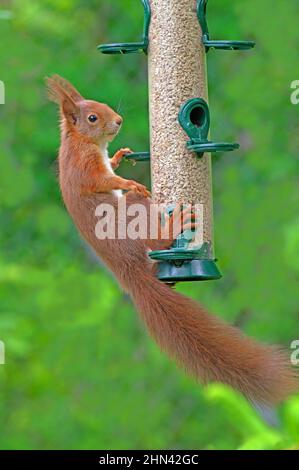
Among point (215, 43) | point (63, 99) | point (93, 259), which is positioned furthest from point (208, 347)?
point (93, 259)

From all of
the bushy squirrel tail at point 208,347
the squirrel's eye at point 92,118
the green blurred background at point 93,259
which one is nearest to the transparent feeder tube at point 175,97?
the squirrel's eye at point 92,118

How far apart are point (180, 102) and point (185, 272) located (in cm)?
69

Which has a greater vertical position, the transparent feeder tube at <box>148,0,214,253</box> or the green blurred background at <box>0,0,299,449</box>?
the green blurred background at <box>0,0,299,449</box>

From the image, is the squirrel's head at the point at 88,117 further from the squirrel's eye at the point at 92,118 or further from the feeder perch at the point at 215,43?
the feeder perch at the point at 215,43

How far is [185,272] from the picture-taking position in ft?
17.1

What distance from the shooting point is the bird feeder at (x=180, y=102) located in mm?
5383

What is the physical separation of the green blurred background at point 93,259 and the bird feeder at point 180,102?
13.3 feet

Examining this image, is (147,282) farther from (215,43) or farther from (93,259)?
(93,259)

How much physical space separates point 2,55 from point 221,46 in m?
4.52

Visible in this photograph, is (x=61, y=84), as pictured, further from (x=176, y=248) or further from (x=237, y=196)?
(x=237, y=196)

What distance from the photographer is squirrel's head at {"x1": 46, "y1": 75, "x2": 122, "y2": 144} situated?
5.36m

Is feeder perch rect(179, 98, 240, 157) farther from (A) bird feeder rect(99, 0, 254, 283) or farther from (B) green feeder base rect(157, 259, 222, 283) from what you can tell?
(B) green feeder base rect(157, 259, 222, 283)

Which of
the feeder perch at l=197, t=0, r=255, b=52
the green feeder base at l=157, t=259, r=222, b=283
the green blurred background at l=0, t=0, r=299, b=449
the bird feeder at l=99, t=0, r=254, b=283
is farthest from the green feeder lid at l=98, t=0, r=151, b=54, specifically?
the green blurred background at l=0, t=0, r=299, b=449

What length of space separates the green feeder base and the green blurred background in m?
4.26
